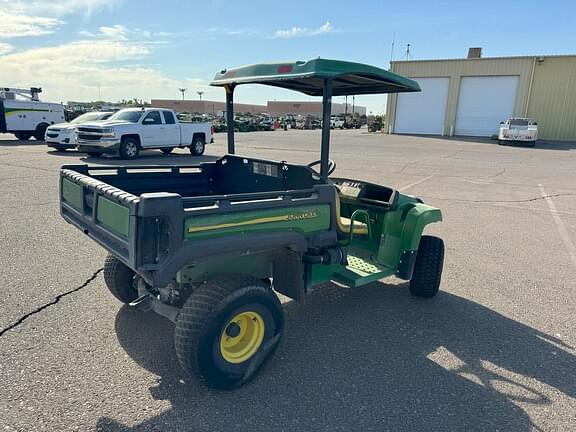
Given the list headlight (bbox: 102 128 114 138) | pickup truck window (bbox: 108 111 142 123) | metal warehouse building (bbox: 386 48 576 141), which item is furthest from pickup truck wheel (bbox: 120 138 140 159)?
metal warehouse building (bbox: 386 48 576 141)

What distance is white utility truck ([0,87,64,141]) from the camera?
20.2 metres

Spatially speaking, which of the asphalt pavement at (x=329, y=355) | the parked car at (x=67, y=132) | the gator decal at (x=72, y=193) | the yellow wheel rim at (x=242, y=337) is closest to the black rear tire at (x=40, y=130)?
the parked car at (x=67, y=132)

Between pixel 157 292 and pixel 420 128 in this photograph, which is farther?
pixel 420 128

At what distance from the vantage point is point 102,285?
4.36 m

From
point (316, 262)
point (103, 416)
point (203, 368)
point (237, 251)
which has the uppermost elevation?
point (237, 251)

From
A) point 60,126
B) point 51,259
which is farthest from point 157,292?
point 60,126

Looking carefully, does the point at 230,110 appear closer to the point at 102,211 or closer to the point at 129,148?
the point at 102,211

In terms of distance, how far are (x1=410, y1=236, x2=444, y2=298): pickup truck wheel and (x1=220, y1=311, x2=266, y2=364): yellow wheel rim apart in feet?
6.30

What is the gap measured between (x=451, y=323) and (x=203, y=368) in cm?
235

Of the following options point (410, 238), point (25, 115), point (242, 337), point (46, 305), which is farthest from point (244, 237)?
point (25, 115)

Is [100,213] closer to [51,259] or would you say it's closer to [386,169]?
[51,259]

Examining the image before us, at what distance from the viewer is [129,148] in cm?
1504

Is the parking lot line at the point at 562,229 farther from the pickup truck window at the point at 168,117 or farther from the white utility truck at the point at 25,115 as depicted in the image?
the white utility truck at the point at 25,115

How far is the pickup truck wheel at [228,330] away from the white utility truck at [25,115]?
862 inches
